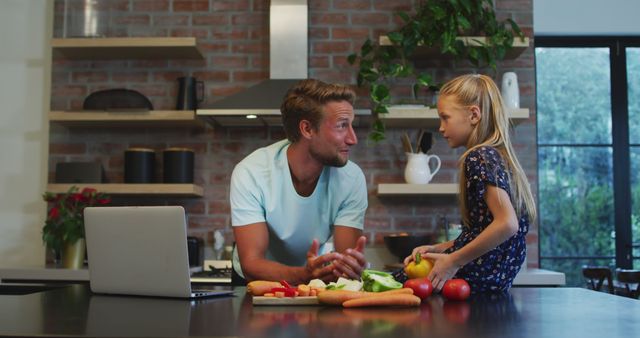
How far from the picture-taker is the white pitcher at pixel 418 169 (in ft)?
12.8

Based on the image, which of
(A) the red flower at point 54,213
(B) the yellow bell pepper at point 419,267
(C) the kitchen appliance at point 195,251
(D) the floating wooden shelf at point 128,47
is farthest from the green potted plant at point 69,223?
(B) the yellow bell pepper at point 419,267

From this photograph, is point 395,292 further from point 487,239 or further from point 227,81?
point 227,81

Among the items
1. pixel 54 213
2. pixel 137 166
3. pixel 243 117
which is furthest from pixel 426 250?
pixel 54 213

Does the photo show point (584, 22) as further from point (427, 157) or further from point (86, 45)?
point (86, 45)

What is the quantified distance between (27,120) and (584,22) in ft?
10.8

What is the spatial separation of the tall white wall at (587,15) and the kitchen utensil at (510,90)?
29.2 inches

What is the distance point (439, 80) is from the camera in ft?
13.6

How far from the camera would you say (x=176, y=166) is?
3945 mm

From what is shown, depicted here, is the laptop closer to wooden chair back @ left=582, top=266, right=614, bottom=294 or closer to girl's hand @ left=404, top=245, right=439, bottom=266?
girl's hand @ left=404, top=245, right=439, bottom=266

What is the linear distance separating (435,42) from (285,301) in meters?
2.60

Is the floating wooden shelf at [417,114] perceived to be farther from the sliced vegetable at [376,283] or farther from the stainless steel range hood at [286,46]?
the sliced vegetable at [376,283]

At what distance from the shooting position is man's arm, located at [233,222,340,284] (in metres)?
1.88

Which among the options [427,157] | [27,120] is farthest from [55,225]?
[427,157]

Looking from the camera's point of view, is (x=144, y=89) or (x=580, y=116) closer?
(x=144, y=89)
